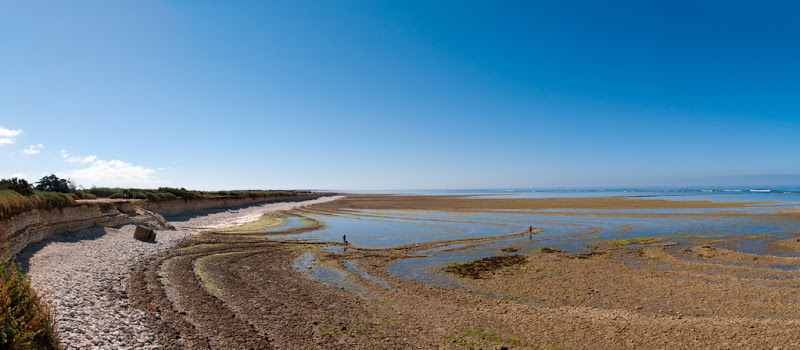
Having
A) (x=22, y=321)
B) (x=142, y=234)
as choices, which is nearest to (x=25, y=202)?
(x=142, y=234)

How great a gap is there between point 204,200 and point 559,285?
5245 cm

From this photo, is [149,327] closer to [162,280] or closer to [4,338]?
[4,338]

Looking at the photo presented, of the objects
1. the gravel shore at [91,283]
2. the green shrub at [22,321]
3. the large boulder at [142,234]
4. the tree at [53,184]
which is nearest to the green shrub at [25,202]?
the gravel shore at [91,283]

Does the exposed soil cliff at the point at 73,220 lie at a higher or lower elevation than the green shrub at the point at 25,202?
lower

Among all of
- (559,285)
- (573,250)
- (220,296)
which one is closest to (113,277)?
(220,296)

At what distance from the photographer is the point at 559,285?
1332cm

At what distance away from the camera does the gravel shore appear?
27.3 ft

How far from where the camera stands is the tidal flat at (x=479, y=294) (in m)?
8.76

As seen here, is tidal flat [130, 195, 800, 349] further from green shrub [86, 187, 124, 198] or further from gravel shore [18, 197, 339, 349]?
green shrub [86, 187, 124, 198]

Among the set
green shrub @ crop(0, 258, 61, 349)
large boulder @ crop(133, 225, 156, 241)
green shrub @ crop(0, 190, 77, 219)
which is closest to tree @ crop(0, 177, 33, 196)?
green shrub @ crop(0, 190, 77, 219)

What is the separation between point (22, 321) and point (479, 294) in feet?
36.8

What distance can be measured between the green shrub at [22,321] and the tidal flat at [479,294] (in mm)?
2027

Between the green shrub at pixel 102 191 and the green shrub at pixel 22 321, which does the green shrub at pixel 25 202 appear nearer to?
the green shrub at pixel 22 321

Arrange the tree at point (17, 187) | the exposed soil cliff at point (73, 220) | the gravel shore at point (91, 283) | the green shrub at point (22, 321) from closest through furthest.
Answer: the green shrub at point (22, 321), the gravel shore at point (91, 283), the exposed soil cliff at point (73, 220), the tree at point (17, 187)
